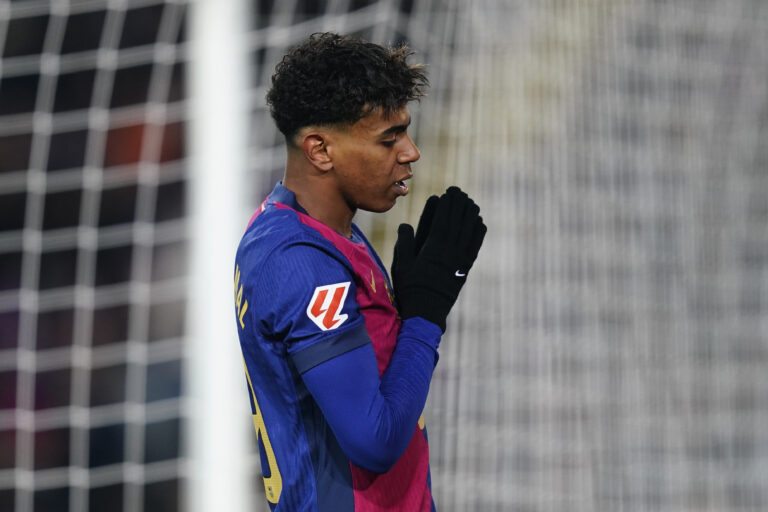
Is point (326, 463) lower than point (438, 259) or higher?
lower

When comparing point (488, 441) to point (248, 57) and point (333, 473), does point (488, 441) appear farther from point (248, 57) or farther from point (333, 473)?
point (333, 473)

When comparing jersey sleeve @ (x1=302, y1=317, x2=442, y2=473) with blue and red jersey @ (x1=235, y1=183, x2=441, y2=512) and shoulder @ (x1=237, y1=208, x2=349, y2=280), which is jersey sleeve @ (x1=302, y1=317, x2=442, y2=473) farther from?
shoulder @ (x1=237, y1=208, x2=349, y2=280)

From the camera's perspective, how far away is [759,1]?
3113 millimetres

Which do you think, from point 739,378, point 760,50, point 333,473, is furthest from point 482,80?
point 333,473

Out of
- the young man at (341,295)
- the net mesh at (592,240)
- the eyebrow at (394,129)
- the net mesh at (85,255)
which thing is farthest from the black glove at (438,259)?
the net mesh at (85,255)

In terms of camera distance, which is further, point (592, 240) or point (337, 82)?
point (592, 240)

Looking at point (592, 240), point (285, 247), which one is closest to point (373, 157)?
point (285, 247)

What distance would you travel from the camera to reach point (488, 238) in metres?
2.75

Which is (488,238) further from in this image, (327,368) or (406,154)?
(327,368)

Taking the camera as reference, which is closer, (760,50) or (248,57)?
(248,57)

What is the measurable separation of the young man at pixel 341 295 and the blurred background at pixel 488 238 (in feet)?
4.59

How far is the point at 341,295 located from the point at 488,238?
184cm

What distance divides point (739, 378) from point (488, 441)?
31.9 inches

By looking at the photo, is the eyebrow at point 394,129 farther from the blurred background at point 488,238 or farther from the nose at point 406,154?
the blurred background at point 488,238
